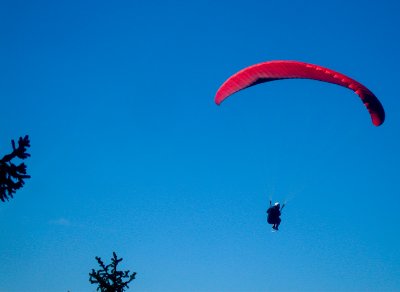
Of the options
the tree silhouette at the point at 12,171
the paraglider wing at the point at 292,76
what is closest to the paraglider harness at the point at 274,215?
the paraglider wing at the point at 292,76

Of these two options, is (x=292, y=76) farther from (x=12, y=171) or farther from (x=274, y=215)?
(x=12, y=171)

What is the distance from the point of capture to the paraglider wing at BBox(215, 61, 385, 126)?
11711mm

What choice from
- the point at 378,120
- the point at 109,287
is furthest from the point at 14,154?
the point at 378,120

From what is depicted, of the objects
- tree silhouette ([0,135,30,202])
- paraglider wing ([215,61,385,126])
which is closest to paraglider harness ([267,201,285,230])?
paraglider wing ([215,61,385,126])

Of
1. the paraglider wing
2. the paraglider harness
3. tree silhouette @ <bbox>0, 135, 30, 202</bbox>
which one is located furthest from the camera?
the paraglider harness

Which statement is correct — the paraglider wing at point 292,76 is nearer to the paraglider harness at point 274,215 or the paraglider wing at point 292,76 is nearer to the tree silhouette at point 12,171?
the paraglider harness at point 274,215

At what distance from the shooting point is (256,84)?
1445cm

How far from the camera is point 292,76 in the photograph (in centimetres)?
1320

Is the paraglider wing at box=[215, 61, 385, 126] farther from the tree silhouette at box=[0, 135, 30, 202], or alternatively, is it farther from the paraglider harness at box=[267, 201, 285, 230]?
the tree silhouette at box=[0, 135, 30, 202]

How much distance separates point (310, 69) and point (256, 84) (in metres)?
2.59

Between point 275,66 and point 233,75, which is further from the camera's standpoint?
point 233,75

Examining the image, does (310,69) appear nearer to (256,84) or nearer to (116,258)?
(256,84)

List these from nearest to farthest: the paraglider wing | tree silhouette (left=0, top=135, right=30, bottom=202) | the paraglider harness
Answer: tree silhouette (left=0, top=135, right=30, bottom=202), the paraglider wing, the paraglider harness

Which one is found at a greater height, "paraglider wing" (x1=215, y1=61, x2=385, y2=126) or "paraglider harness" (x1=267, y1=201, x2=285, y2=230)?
"paraglider wing" (x1=215, y1=61, x2=385, y2=126)
